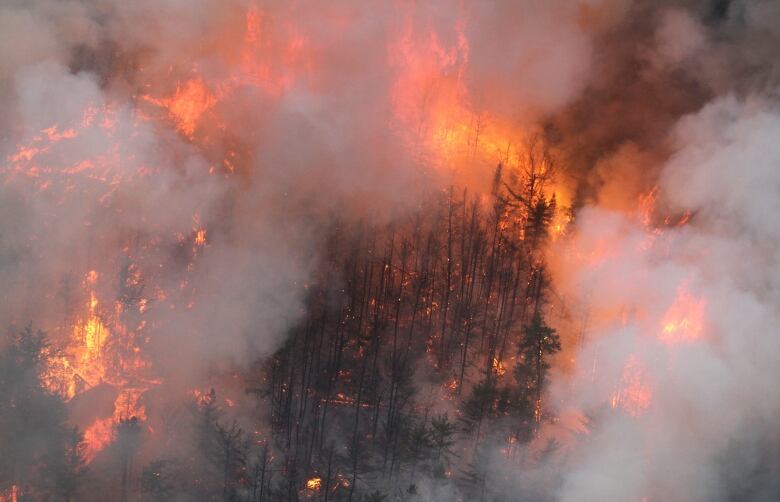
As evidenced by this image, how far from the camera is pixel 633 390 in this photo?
13.2m

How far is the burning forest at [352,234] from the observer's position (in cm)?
1431

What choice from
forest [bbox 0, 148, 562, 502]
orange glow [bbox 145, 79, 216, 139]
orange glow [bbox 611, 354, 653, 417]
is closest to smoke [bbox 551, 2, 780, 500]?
orange glow [bbox 611, 354, 653, 417]

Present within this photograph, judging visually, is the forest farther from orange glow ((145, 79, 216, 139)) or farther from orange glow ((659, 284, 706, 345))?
orange glow ((145, 79, 216, 139))

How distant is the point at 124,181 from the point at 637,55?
12.1 meters

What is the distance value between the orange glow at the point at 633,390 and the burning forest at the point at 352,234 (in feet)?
0.15

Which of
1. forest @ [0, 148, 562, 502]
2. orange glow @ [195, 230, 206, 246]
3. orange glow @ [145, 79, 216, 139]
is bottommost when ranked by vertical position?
forest @ [0, 148, 562, 502]

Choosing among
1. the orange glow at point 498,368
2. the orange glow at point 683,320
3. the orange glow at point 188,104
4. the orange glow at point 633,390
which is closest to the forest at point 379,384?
the orange glow at point 498,368

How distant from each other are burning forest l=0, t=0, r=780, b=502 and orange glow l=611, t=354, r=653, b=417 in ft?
0.15

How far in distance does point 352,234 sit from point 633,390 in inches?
275

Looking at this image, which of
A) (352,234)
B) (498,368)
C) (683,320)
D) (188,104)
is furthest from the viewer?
(352,234)

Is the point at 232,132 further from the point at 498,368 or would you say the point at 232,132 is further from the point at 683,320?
the point at 683,320

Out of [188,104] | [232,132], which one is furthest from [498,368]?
[188,104]

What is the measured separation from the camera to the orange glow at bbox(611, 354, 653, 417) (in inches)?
508

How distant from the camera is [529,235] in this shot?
1622cm
